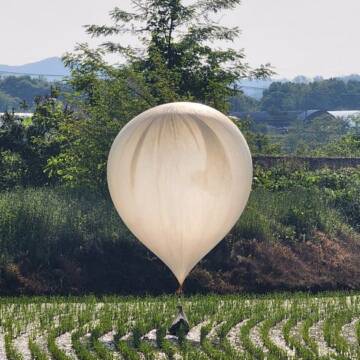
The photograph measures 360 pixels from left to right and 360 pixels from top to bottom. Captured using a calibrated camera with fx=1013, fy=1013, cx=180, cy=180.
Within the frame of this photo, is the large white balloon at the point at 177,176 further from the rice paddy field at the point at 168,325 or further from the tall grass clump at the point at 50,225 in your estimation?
the tall grass clump at the point at 50,225

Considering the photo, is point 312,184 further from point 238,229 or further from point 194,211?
point 194,211

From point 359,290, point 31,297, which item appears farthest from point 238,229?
point 31,297

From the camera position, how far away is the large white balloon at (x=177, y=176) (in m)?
16.8

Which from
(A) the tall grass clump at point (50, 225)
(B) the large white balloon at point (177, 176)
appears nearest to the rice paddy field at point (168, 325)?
(B) the large white balloon at point (177, 176)

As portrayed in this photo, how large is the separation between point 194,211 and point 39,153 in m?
18.0

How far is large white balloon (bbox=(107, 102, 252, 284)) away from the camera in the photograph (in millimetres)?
16766

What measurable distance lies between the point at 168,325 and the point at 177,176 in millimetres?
3372

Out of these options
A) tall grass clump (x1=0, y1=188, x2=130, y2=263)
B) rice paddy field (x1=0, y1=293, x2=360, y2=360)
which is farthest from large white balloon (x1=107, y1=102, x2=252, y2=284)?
tall grass clump (x1=0, y1=188, x2=130, y2=263)

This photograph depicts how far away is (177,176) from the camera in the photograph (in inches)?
659

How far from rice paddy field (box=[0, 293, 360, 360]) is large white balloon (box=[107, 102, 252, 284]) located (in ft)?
5.58

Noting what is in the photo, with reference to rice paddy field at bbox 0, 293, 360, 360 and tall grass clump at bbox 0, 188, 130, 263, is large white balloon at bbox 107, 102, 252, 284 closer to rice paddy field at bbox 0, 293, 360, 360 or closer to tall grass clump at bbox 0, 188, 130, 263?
rice paddy field at bbox 0, 293, 360, 360

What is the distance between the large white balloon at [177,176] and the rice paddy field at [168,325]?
5.58 ft

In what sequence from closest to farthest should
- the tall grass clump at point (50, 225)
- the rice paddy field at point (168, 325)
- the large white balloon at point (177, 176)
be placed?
1. the rice paddy field at point (168, 325)
2. the large white balloon at point (177, 176)
3. the tall grass clump at point (50, 225)

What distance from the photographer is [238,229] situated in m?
26.9
